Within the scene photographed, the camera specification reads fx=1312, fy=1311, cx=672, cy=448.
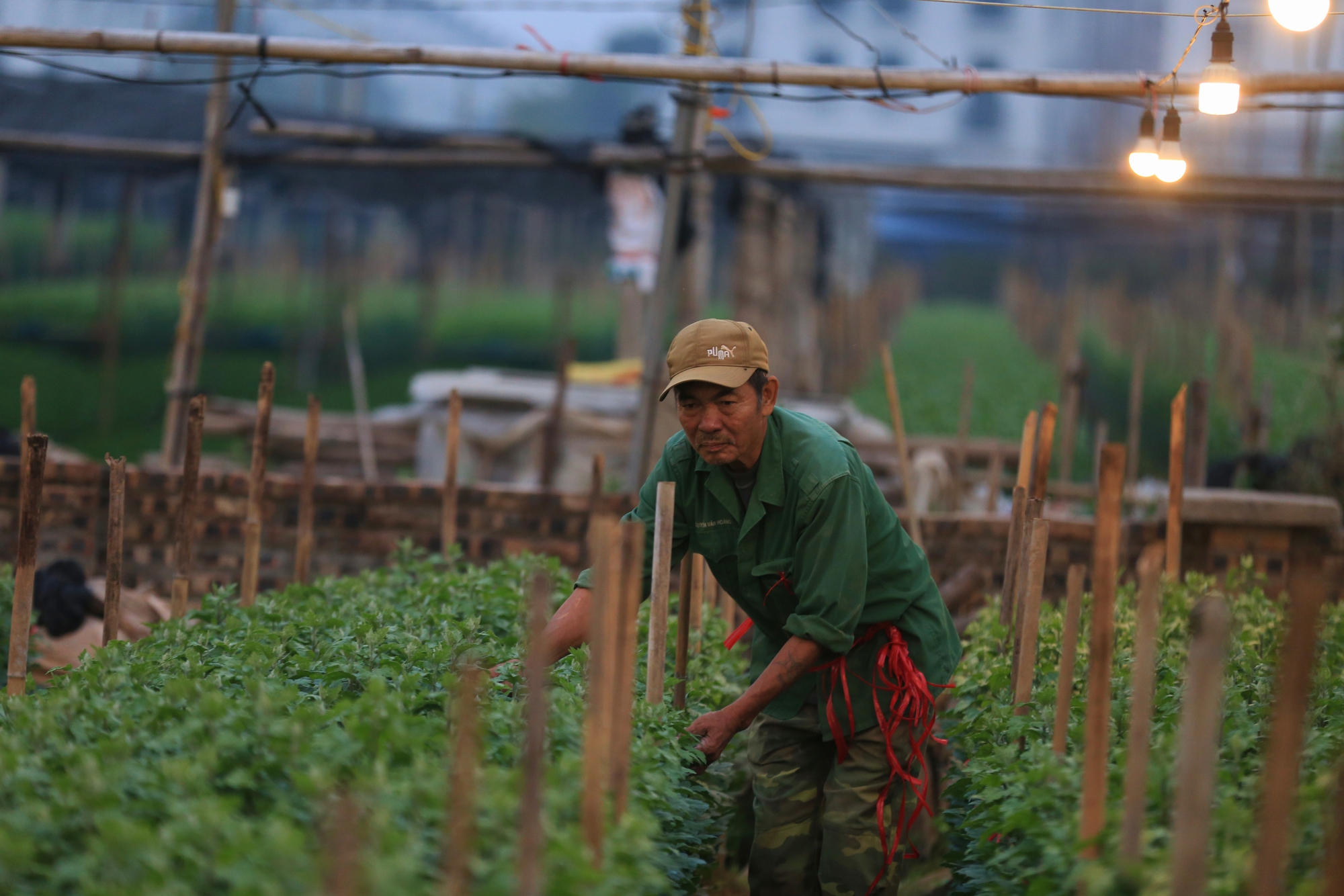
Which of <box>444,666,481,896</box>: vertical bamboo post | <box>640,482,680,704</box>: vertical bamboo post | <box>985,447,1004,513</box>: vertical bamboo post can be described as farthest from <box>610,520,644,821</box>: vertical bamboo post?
<box>985,447,1004,513</box>: vertical bamboo post

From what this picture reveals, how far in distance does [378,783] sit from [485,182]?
31.1ft

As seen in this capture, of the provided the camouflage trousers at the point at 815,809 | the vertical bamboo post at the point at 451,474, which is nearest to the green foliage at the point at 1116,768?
the camouflage trousers at the point at 815,809

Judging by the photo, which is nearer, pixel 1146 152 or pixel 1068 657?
pixel 1068 657

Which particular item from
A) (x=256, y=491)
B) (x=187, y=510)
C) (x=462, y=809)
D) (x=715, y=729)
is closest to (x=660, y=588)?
(x=715, y=729)

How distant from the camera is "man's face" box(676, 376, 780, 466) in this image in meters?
3.60

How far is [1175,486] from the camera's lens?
5.27 meters

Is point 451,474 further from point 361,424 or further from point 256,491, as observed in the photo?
point 361,424

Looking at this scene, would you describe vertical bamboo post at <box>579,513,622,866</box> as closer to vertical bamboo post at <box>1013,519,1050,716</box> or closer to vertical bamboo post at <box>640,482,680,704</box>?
vertical bamboo post at <box>640,482,680,704</box>

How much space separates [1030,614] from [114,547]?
2873 millimetres

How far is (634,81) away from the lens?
6.41 metres

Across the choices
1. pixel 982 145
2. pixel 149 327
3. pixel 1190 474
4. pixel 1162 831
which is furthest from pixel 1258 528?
pixel 982 145

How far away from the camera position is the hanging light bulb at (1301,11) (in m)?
4.32

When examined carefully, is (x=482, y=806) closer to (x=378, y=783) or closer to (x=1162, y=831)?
(x=378, y=783)

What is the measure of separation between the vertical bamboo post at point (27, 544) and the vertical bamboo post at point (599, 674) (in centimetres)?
225
